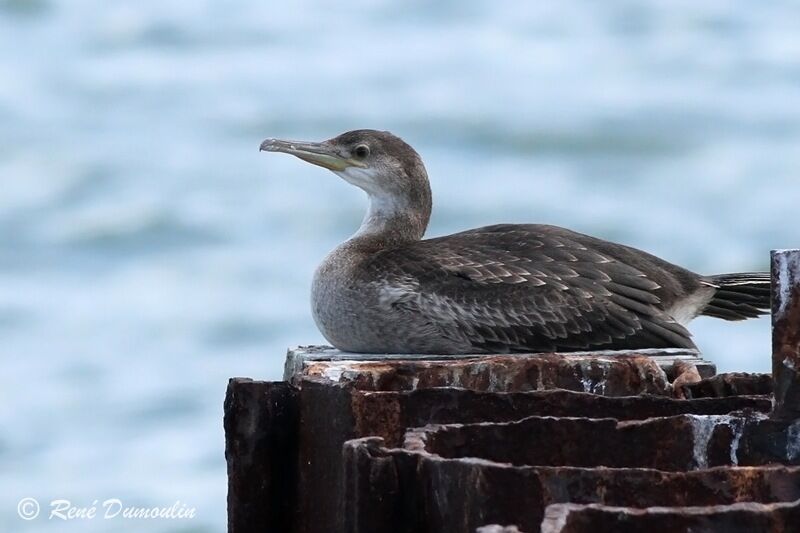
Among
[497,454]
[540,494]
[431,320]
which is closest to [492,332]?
[431,320]

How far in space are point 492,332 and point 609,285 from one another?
56cm

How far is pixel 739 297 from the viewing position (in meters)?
8.55

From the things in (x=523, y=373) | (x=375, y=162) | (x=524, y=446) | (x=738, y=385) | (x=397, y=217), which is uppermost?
(x=375, y=162)

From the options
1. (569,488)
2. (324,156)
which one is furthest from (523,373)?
(324,156)

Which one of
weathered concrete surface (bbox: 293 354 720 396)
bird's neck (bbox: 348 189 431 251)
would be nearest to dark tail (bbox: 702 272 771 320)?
bird's neck (bbox: 348 189 431 251)

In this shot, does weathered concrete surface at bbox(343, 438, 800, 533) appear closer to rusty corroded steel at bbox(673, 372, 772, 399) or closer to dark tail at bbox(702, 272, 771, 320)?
rusty corroded steel at bbox(673, 372, 772, 399)

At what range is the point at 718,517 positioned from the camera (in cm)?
325

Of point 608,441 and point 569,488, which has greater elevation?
point 608,441

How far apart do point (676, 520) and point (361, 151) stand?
5871 millimetres

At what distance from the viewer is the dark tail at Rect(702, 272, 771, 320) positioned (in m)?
8.49

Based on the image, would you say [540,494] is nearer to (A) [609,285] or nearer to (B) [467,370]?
(B) [467,370]

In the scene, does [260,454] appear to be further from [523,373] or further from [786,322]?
[786,322]

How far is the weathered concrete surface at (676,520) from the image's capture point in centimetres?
324

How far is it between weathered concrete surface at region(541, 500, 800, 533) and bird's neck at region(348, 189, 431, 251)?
17.9 feet
